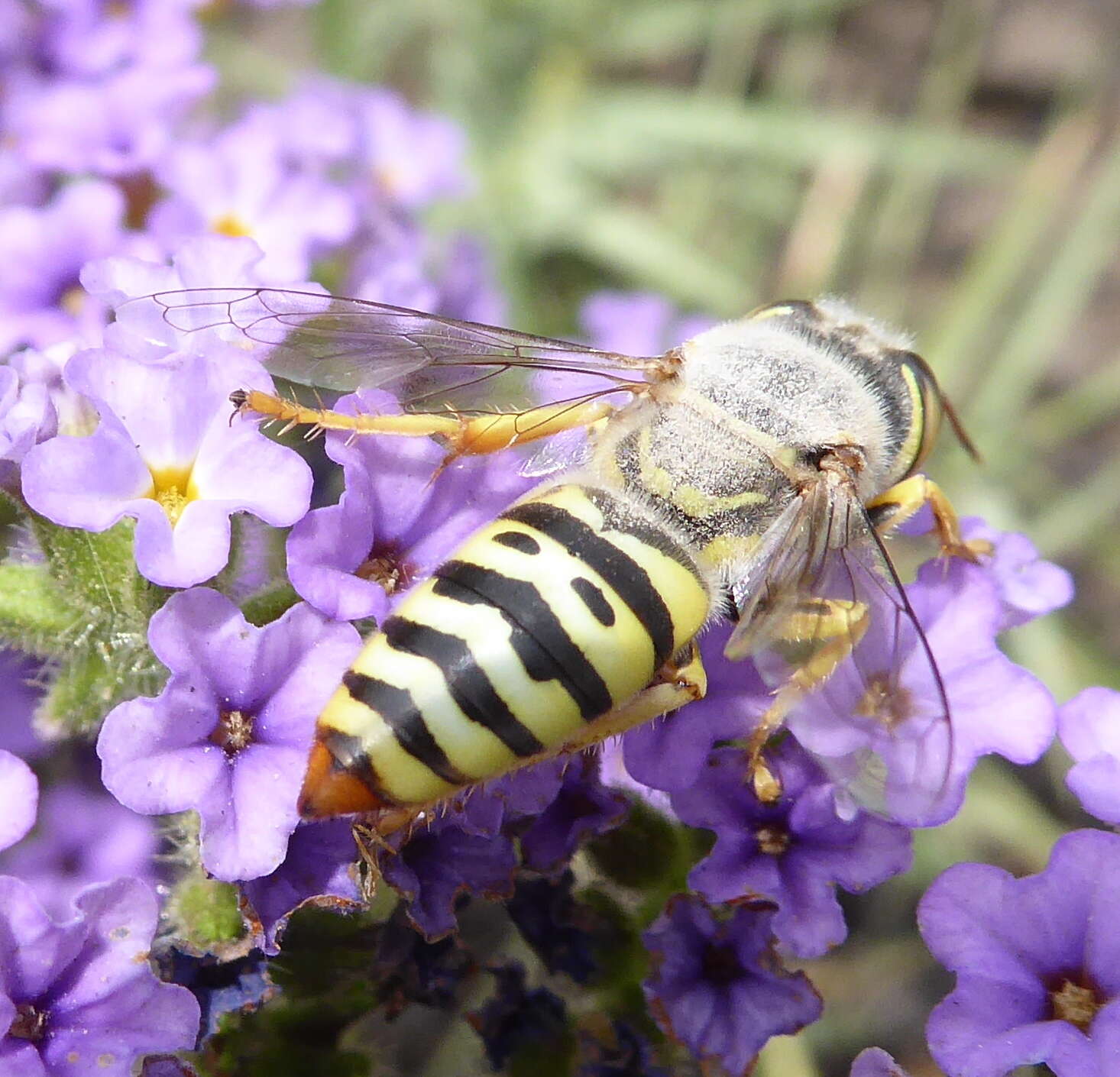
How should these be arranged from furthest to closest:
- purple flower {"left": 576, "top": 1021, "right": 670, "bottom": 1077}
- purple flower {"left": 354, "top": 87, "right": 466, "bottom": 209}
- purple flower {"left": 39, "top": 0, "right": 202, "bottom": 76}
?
purple flower {"left": 354, "top": 87, "right": 466, "bottom": 209} → purple flower {"left": 39, "top": 0, "right": 202, "bottom": 76} → purple flower {"left": 576, "top": 1021, "right": 670, "bottom": 1077}

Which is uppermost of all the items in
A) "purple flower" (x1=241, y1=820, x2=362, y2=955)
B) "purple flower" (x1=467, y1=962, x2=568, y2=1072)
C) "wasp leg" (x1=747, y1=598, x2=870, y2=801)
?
"wasp leg" (x1=747, y1=598, x2=870, y2=801)

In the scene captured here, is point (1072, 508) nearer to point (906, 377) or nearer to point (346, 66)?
point (906, 377)

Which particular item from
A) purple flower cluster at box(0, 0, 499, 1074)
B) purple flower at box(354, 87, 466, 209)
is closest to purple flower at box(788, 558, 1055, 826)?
purple flower cluster at box(0, 0, 499, 1074)

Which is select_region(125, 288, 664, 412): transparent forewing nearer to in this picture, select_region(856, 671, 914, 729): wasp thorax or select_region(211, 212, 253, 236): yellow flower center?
select_region(856, 671, 914, 729): wasp thorax

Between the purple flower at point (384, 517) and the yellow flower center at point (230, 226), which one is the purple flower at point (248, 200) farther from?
the purple flower at point (384, 517)

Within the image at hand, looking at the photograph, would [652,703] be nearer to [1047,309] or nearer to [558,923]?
[558,923]

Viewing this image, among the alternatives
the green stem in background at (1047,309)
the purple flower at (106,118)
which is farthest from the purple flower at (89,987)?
the green stem in background at (1047,309)
